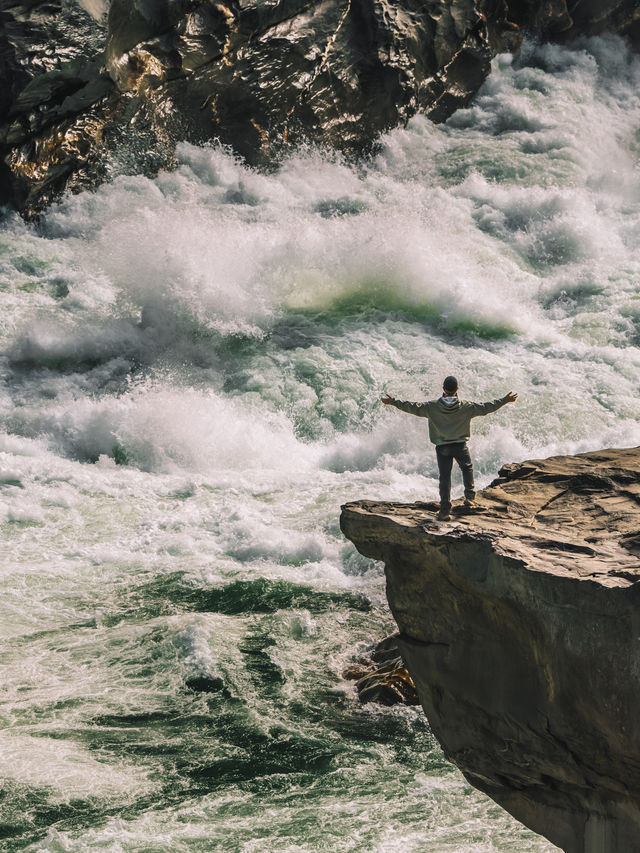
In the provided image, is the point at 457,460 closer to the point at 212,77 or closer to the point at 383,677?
the point at 383,677

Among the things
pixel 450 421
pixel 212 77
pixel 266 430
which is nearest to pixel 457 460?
pixel 450 421

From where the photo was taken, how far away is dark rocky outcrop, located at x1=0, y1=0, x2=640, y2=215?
15977 millimetres

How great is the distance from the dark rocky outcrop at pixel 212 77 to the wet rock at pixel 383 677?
11.3 m

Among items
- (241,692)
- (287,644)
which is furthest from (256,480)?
(241,692)

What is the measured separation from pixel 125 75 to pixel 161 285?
468 cm

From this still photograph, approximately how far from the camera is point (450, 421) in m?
5.86

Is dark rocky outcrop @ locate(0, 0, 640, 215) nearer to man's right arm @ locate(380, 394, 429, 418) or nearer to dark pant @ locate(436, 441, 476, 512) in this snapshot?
man's right arm @ locate(380, 394, 429, 418)

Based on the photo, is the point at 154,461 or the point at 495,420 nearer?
the point at 154,461

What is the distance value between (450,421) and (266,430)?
6265mm

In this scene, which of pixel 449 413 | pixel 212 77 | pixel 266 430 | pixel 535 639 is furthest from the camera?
pixel 212 77

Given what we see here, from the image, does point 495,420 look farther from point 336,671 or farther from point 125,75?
point 125,75

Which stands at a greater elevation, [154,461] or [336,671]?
[154,461]

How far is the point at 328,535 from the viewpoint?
9641mm

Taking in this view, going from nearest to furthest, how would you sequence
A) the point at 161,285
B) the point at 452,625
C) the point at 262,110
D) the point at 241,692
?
the point at 452,625 < the point at 241,692 < the point at 161,285 < the point at 262,110
